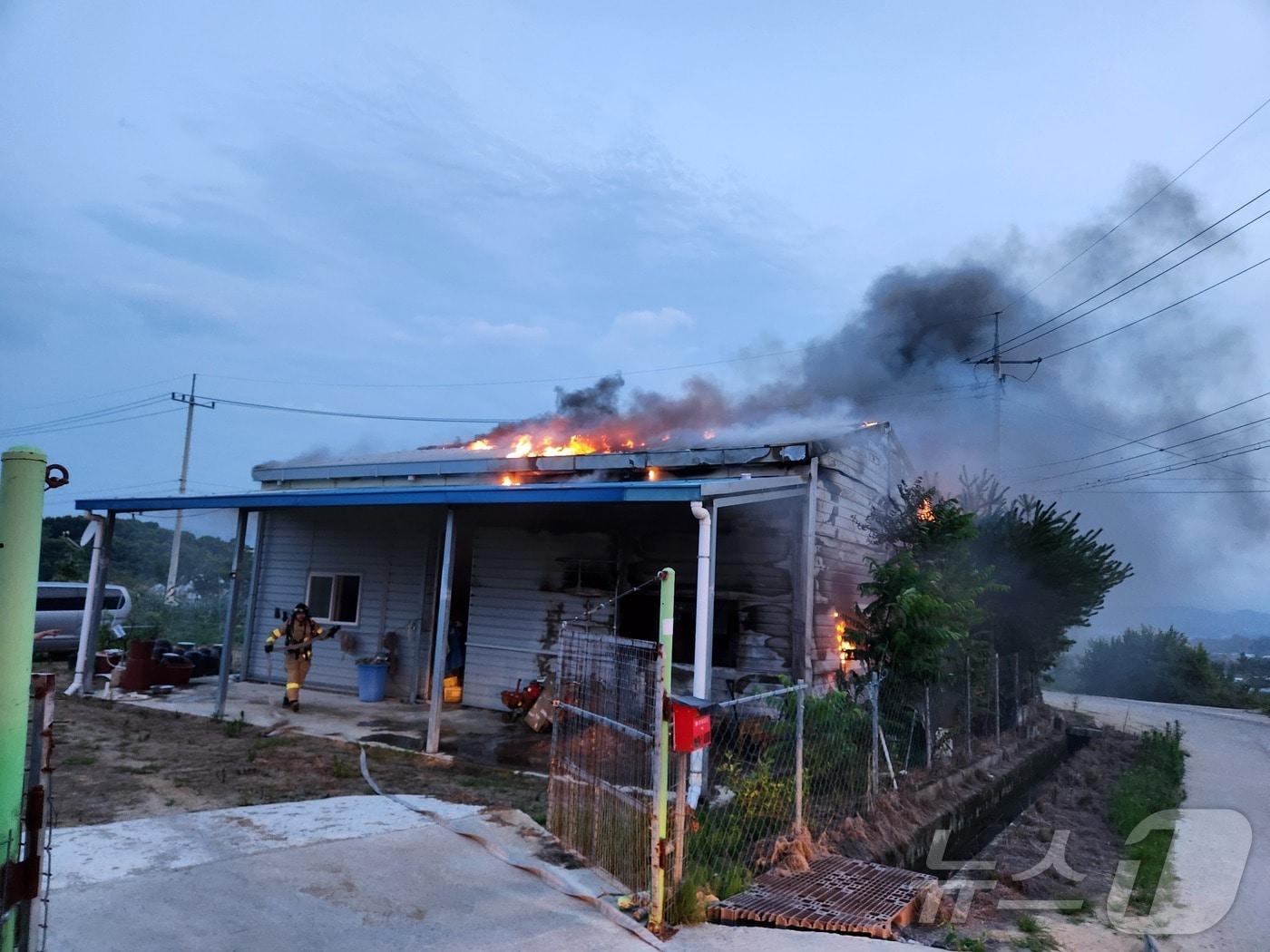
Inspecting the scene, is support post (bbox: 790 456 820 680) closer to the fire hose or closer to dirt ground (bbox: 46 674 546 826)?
dirt ground (bbox: 46 674 546 826)

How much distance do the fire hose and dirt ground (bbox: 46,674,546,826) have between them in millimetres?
649

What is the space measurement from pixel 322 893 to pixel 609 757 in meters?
2.02

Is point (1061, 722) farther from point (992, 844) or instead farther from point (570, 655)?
point (570, 655)

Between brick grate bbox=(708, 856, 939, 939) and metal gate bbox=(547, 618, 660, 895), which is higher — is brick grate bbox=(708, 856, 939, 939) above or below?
below

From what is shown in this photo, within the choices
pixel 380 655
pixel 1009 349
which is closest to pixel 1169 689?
pixel 1009 349

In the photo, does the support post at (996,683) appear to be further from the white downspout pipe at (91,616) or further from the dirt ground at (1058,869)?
the white downspout pipe at (91,616)

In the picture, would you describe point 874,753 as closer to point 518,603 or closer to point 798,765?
point 798,765

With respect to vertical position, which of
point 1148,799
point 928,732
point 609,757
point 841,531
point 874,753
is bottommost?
point 1148,799

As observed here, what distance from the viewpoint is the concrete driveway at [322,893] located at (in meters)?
4.32

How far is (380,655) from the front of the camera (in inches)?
552

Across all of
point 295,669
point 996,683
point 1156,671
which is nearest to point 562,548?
point 295,669

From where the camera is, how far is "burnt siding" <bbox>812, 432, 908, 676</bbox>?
37.6 ft

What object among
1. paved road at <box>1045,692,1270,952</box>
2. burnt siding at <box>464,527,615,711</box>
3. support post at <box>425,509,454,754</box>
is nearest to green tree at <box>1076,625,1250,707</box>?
paved road at <box>1045,692,1270,952</box>

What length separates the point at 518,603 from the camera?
1317 cm
